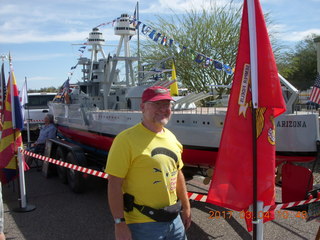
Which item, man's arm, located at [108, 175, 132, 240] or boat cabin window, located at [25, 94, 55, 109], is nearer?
man's arm, located at [108, 175, 132, 240]

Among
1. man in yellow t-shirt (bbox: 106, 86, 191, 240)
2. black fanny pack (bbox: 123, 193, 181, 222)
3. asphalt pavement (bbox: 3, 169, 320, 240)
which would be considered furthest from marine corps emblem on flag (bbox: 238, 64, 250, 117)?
asphalt pavement (bbox: 3, 169, 320, 240)

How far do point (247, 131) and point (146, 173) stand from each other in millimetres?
982

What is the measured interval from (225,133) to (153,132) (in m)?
0.74

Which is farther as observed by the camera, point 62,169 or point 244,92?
point 62,169

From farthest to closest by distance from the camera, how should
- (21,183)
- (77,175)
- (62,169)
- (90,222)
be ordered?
(62,169) → (77,175) → (21,183) → (90,222)

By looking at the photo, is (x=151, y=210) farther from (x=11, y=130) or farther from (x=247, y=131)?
(x=11, y=130)

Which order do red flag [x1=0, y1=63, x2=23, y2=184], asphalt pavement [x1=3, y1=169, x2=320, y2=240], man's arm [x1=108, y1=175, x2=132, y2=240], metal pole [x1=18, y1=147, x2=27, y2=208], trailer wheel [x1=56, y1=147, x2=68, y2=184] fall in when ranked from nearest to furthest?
1. man's arm [x1=108, y1=175, x2=132, y2=240]
2. asphalt pavement [x1=3, y1=169, x2=320, y2=240]
3. metal pole [x1=18, y1=147, x2=27, y2=208]
4. red flag [x1=0, y1=63, x2=23, y2=184]
5. trailer wheel [x1=56, y1=147, x2=68, y2=184]

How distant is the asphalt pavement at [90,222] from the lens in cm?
463

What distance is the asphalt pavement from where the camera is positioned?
4.63 metres

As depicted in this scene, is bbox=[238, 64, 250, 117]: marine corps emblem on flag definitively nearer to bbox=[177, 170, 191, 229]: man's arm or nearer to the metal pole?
bbox=[177, 170, 191, 229]: man's arm

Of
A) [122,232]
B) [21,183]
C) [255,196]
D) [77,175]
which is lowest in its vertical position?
[77,175]

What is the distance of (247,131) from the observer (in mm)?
2775

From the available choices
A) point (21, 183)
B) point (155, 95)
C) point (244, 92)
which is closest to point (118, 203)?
point (155, 95)

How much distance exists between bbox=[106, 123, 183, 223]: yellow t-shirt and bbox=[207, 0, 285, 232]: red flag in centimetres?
63
